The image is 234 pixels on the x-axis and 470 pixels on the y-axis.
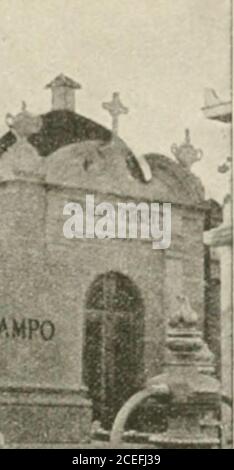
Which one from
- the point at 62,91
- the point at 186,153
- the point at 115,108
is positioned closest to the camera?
the point at 62,91

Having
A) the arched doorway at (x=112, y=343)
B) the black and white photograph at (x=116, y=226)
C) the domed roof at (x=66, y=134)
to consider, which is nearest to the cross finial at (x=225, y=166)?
the black and white photograph at (x=116, y=226)

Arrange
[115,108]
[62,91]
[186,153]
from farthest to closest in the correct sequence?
1. [186,153]
2. [115,108]
3. [62,91]

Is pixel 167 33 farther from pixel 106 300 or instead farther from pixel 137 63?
pixel 106 300

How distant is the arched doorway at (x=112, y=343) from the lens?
4945 mm

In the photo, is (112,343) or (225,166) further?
(225,166)

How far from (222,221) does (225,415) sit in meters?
0.73

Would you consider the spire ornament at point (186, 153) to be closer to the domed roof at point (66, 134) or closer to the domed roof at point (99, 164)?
the domed roof at point (99, 164)

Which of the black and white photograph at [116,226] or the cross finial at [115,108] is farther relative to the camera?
the cross finial at [115,108]

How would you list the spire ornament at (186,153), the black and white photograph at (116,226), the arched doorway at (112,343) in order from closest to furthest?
the black and white photograph at (116,226) → the arched doorway at (112,343) → the spire ornament at (186,153)

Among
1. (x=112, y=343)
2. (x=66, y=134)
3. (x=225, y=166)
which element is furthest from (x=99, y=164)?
(x=112, y=343)

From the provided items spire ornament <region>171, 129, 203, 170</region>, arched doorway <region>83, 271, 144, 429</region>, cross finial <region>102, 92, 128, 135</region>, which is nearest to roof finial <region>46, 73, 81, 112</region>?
cross finial <region>102, 92, 128, 135</region>

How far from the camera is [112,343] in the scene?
4988 millimetres

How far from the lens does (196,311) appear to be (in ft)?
16.9

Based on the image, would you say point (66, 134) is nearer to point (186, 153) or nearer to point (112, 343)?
point (186, 153)
